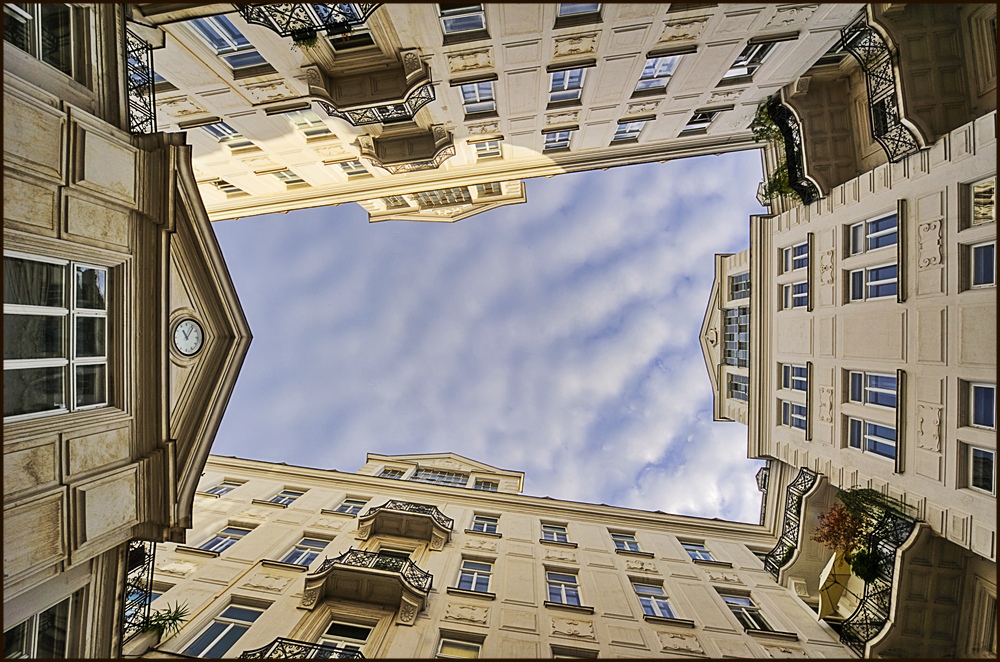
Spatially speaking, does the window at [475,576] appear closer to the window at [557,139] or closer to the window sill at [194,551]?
the window sill at [194,551]

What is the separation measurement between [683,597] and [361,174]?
2108 cm

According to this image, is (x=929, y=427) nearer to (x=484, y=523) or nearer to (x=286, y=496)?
(x=484, y=523)

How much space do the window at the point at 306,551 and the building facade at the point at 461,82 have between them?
14.3 m

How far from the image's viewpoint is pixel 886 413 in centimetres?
1153

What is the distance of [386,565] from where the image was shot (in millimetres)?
13438

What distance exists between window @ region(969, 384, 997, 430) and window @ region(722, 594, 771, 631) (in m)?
8.60

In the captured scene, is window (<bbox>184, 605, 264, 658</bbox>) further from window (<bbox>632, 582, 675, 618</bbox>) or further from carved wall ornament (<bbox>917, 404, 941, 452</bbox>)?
carved wall ornament (<bbox>917, 404, 941, 452</bbox>)

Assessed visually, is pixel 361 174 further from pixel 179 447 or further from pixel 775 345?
pixel 775 345

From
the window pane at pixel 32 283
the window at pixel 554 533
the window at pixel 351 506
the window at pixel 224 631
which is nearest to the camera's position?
the window pane at pixel 32 283

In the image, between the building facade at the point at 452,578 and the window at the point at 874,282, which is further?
the building facade at the point at 452,578

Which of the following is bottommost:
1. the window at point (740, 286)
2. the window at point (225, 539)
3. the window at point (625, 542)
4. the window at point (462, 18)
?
the window at point (625, 542)

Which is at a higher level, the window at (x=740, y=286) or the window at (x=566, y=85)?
the window at (x=566, y=85)

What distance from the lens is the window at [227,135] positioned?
15648mm

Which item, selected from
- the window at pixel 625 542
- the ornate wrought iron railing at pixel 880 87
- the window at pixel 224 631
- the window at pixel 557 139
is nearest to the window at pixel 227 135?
the window at pixel 557 139
